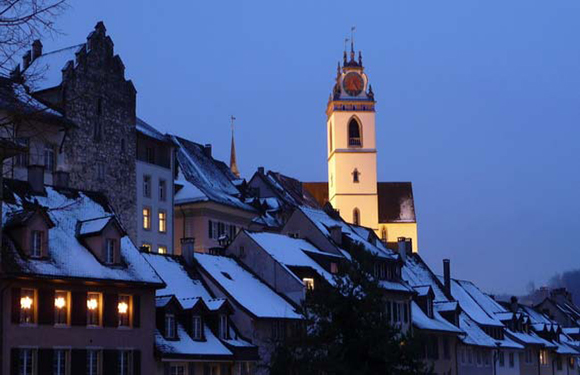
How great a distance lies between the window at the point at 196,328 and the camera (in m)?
54.8

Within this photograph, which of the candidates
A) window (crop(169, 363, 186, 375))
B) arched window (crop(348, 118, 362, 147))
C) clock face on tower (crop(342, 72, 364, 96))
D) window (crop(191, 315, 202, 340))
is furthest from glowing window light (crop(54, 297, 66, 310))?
clock face on tower (crop(342, 72, 364, 96))

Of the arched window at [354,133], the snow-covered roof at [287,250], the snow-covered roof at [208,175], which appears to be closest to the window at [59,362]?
the snow-covered roof at [287,250]

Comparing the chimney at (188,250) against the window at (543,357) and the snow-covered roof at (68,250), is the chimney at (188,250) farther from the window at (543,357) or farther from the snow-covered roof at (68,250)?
the window at (543,357)

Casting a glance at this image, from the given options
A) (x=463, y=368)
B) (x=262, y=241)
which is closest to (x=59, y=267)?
(x=262, y=241)

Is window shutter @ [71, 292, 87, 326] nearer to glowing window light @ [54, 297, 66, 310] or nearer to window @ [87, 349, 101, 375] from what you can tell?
glowing window light @ [54, 297, 66, 310]

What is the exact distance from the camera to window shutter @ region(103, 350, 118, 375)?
48.1m

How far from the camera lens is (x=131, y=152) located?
256ft

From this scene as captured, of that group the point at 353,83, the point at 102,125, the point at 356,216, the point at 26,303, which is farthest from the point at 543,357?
the point at 353,83

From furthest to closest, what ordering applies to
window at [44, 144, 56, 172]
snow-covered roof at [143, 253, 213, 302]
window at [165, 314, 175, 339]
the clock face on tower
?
1. the clock face on tower
2. window at [44, 144, 56, 172]
3. snow-covered roof at [143, 253, 213, 302]
4. window at [165, 314, 175, 339]

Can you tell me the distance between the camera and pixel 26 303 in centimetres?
4506

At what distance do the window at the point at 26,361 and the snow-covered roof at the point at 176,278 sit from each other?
1225cm

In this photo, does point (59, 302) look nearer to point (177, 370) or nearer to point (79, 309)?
point (79, 309)

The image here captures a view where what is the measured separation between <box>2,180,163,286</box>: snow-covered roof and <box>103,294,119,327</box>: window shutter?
44.3 inches

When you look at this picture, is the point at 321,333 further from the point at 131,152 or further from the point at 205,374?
the point at 131,152
